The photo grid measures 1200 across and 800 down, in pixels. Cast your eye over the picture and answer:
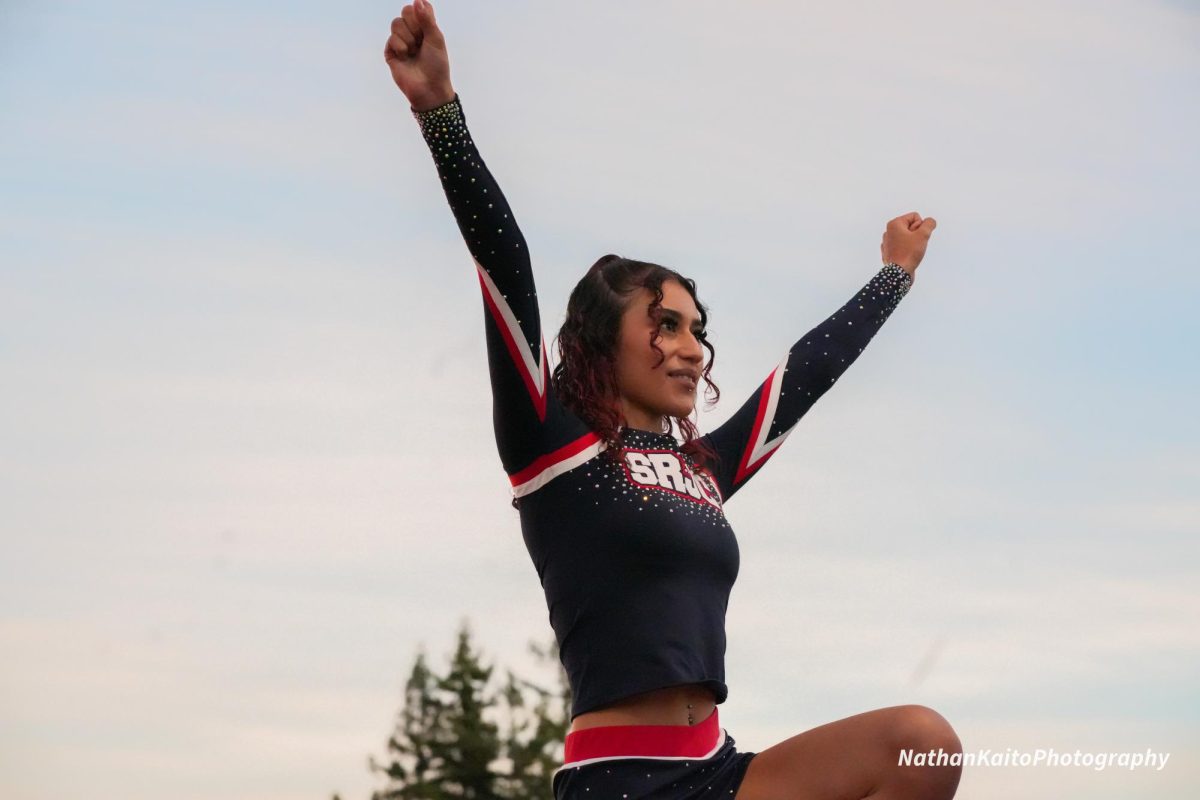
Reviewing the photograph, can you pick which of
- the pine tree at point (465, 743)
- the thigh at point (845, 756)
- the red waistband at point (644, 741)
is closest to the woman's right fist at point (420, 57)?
the red waistband at point (644, 741)

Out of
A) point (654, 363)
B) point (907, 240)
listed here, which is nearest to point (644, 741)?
point (654, 363)

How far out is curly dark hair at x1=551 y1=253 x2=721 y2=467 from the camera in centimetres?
457

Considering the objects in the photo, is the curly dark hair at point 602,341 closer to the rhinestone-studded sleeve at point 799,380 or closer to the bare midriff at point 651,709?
the rhinestone-studded sleeve at point 799,380

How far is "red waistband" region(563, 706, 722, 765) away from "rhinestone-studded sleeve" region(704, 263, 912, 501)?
3.36 ft

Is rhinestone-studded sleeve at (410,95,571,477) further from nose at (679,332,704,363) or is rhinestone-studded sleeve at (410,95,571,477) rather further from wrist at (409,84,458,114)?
nose at (679,332,704,363)

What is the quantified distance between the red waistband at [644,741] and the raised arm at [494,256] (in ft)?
2.42

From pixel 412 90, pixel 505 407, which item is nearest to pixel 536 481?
pixel 505 407

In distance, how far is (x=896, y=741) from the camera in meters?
3.85

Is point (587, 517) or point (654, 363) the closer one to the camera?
point (587, 517)

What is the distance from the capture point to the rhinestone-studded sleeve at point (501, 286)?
4.07m

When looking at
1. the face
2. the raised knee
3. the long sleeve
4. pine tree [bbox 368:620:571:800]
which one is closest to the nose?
the face

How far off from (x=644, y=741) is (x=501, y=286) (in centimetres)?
133

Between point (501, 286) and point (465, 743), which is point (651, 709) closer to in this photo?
point (501, 286)

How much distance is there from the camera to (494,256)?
4137mm
